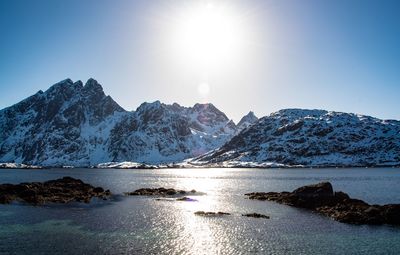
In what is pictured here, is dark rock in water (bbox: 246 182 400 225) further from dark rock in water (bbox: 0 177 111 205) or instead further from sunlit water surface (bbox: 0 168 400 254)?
dark rock in water (bbox: 0 177 111 205)

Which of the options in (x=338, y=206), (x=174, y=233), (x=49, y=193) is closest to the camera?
(x=174, y=233)

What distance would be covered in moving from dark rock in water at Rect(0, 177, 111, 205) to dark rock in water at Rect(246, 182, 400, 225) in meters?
49.7

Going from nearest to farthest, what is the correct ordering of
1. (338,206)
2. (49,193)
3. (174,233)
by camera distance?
(174,233), (338,206), (49,193)

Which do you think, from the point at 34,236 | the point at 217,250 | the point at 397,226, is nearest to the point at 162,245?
the point at 217,250

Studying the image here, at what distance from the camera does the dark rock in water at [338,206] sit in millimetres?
70750

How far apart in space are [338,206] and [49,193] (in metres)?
77.2

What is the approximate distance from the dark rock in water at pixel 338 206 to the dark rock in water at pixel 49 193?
49.7m

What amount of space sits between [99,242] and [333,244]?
1330 inches

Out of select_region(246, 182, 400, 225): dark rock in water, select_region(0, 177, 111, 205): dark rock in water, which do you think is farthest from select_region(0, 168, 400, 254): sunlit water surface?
select_region(0, 177, 111, 205): dark rock in water

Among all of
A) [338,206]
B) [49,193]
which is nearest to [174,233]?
[338,206]

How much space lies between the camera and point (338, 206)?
84125mm

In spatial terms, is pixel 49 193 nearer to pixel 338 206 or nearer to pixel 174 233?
pixel 174 233

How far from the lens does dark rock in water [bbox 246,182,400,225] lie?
70750 millimetres

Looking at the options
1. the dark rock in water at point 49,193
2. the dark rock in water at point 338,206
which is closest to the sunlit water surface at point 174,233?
the dark rock in water at point 338,206
